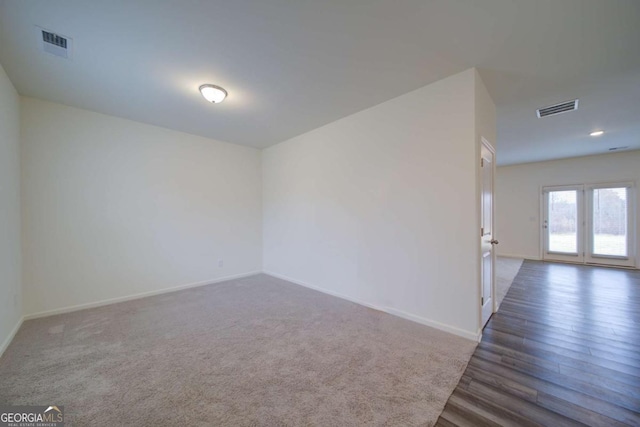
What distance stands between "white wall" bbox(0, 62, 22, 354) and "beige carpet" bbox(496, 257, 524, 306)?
19.6 feet

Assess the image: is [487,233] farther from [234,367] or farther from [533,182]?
[533,182]

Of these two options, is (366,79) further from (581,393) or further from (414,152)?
(581,393)

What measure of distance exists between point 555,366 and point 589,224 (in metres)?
6.21

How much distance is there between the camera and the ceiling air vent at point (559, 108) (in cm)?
315

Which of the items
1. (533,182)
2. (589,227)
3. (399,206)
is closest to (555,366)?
(399,206)

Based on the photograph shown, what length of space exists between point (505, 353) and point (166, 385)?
9.67 ft

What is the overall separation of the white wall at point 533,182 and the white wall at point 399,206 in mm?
6067

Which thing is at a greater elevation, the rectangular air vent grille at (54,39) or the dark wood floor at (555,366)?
the rectangular air vent grille at (54,39)

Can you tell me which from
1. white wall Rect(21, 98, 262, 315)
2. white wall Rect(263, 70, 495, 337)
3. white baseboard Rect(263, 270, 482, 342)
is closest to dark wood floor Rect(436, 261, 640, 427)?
white baseboard Rect(263, 270, 482, 342)

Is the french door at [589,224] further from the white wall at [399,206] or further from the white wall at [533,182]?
the white wall at [399,206]

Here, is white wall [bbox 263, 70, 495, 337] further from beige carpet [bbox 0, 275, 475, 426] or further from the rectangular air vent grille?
the rectangular air vent grille

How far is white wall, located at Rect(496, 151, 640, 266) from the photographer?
5.60m

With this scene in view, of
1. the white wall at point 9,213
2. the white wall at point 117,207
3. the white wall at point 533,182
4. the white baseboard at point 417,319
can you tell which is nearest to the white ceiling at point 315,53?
the white wall at point 9,213

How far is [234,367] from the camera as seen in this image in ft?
6.69
